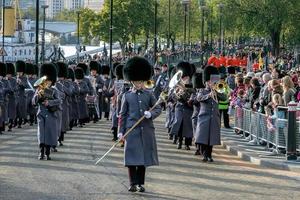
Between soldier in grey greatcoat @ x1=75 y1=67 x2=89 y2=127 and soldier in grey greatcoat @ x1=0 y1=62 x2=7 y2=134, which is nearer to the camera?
soldier in grey greatcoat @ x1=0 y1=62 x2=7 y2=134

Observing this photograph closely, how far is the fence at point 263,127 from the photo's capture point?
1745 cm

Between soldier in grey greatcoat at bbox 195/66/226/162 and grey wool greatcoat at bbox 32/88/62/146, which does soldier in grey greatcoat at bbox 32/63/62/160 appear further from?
soldier in grey greatcoat at bbox 195/66/226/162

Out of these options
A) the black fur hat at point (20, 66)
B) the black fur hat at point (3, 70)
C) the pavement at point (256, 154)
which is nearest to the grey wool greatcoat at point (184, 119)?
the pavement at point (256, 154)

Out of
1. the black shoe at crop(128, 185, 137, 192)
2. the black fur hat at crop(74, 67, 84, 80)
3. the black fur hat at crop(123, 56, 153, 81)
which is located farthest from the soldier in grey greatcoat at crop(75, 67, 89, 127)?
the black shoe at crop(128, 185, 137, 192)

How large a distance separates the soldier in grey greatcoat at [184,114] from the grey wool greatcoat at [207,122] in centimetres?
222

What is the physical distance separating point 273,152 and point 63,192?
677cm

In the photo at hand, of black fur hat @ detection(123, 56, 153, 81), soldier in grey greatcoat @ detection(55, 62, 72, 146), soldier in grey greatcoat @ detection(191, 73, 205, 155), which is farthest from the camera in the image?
soldier in grey greatcoat @ detection(55, 62, 72, 146)

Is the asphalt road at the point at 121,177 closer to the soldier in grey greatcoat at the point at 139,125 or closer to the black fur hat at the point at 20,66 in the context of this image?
the soldier in grey greatcoat at the point at 139,125

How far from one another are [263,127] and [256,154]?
50.4 inches

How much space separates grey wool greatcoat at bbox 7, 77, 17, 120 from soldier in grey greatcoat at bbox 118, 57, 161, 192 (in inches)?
492

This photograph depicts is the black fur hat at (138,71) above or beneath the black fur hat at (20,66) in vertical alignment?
beneath

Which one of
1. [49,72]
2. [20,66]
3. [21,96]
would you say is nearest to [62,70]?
[21,96]

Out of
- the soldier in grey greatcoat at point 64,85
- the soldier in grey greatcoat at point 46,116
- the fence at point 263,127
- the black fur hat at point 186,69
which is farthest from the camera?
the soldier in grey greatcoat at point 64,85

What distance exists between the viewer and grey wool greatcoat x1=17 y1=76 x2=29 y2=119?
26455 millimetres
